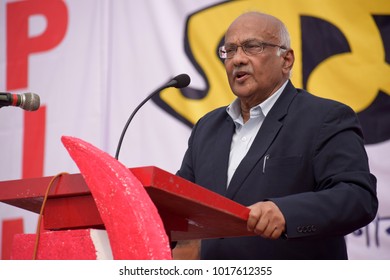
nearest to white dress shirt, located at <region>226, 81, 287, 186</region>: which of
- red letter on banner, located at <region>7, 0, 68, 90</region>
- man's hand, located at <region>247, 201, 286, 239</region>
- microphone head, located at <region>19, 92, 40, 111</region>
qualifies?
man's hand, located at <region>247, 201, 286, 239</region>

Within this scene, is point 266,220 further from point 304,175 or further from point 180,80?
point 180,80

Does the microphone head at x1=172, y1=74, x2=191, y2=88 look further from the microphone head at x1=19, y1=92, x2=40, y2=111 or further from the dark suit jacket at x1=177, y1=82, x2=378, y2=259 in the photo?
the microphone head at x1=19, y1=92, x2=40, y2=111

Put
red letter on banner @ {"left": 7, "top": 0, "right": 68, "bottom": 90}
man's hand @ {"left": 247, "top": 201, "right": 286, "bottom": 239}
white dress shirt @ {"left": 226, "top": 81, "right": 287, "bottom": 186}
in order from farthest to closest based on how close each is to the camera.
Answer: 1. red letter on banner @ {"left": 7, "top": 0, "right": 68, "bottom": 90}
2. white dress shirt @ {"left": 226, "top": 81, "right": 287, "bottom": 186}
3. man's hand @ {"left": 247, "top": 201, "right": 286, "bottom": 239}

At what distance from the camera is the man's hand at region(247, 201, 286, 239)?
1503 millimetres

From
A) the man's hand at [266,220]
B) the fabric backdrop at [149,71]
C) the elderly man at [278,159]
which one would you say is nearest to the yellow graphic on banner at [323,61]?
the fabric backdrop at [149,71]

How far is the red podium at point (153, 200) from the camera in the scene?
126cm

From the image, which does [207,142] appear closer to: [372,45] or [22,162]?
[372,45]

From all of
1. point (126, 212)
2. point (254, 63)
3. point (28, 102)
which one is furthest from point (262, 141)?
point (126, 212)

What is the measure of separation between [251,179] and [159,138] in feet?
4.49

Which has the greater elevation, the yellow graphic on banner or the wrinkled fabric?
the yellow graphic on banner

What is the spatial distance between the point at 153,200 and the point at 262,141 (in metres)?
0.81

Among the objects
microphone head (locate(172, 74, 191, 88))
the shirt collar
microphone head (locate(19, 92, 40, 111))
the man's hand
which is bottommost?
the man's hand

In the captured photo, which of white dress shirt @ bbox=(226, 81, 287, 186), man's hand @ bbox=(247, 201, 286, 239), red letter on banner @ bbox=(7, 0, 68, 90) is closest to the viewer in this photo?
man's hand @ bbox=(247, 201, 286, 239)

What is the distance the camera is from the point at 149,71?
3.43m
